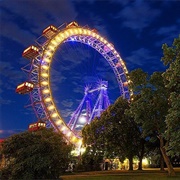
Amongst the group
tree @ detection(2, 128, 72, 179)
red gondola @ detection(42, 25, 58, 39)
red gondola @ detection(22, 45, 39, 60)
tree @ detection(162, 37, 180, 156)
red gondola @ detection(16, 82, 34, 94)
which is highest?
red gondola @ detection(42, 25, 58, 39)

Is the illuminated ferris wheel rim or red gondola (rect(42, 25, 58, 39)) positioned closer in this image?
the illuminated ferris wheel rim

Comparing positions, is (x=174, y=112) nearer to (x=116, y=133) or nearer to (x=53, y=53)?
(x=116, y=133)

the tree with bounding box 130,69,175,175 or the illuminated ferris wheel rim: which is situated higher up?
the illuminated ferris wheel rim

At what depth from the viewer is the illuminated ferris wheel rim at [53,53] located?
114ft

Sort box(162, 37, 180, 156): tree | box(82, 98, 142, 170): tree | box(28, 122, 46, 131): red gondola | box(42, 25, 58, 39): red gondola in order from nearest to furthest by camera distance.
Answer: box(162, 37, 180, 156): tree
box(82, 98, 142, 170): tree
box(28, 122, 46, 131): red gondola
box(42, 25, 58, 39): red gondola

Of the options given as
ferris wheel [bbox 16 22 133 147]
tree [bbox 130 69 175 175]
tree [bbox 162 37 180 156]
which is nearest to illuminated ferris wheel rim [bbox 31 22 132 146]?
ferris wheel [bbox 16 22 133 147]

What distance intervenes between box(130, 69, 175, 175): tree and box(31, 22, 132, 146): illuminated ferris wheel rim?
6.99m

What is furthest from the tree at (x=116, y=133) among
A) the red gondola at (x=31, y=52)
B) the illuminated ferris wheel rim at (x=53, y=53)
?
the red gondola at (x=31, y=52)

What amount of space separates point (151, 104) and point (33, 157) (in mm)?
9761

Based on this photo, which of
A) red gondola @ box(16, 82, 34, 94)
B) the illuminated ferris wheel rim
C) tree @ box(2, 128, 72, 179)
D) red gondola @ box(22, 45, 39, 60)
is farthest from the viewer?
red gondola @ box(22, 45, 39, 60)

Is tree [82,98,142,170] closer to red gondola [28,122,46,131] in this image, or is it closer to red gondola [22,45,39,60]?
red gondola [28,122,46,131]

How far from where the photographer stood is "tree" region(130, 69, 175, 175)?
72.7 feet

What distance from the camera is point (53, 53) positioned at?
36594 millimetres

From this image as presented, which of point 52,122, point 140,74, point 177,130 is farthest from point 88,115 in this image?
point 177,130
